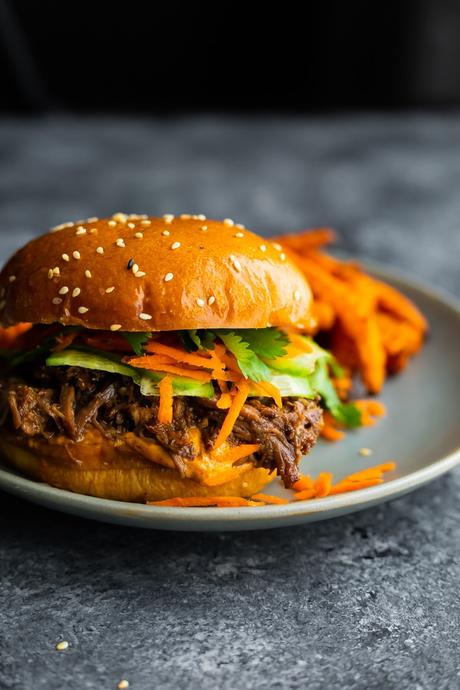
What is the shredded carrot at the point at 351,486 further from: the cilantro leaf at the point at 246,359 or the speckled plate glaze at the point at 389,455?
the cilantro leaf at the point at 246,359

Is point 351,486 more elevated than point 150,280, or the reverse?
point 150,280

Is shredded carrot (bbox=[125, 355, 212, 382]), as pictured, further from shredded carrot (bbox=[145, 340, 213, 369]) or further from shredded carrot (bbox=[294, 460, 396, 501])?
shredded carrot (bbox=[294, 460, 396, 501])

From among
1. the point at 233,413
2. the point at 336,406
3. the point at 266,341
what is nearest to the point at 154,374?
the point at 233,413

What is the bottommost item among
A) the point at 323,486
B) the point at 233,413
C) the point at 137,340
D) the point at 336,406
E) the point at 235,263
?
the point at 336,406

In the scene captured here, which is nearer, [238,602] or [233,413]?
[238,602]

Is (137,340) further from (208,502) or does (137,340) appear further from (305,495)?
(305,495)

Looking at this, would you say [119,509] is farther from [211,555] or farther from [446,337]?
[446,337]
